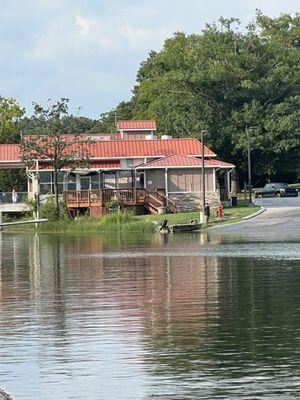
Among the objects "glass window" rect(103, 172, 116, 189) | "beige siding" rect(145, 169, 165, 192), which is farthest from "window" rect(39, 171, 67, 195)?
"beige siding" rect(145, 169, 165, 192)

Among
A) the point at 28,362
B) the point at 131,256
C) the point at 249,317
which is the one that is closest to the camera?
the point at 28,362

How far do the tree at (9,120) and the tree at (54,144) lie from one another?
28645 millimetres

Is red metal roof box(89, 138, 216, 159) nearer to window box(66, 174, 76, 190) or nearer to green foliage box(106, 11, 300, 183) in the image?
window box(66, 174, 76, 190)

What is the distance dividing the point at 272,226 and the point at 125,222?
1070 centimetres

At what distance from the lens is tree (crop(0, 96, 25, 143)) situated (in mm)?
112812

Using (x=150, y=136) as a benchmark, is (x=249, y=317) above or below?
below

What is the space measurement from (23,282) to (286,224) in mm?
33830

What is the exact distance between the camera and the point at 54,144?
8075cm

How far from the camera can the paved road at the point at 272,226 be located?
57469 mm

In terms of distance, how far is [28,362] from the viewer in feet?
59.0

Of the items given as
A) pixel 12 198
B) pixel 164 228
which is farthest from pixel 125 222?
pixel 12 198

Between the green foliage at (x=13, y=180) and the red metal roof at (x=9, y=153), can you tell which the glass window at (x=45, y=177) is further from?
the green foliage at (x=13, y=180)

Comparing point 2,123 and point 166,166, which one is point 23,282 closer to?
point 166,166

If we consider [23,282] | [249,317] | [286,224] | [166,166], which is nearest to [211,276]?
[23,282]
